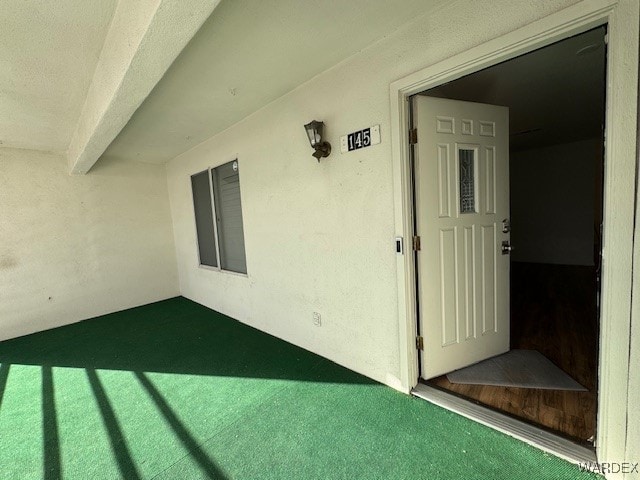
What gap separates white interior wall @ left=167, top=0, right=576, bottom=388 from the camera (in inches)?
66.9

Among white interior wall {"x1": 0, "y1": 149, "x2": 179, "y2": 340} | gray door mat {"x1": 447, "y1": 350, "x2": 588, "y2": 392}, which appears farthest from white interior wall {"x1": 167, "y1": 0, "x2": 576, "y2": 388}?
white interior wall {"x1": 0, "y1": 149, "x2": 179, "y2": 340}

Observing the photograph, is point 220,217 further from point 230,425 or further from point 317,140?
point 230,425

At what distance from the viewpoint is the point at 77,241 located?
416 cm

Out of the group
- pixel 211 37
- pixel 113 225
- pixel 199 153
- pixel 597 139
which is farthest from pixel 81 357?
pixel 597 139

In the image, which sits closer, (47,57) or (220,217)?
(47,57)

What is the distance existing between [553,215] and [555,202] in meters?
0.26

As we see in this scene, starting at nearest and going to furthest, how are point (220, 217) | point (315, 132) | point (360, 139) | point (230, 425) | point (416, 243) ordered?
1. point (230, 425)
2. point (416, 243)
3. point (360, 139)
4. point (315, 132)
5. point (220, 217)

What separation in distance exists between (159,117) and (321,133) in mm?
1803

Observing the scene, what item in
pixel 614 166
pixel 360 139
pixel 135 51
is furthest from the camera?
pixel 360 139

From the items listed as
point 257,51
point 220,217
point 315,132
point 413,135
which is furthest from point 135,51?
point 220,217

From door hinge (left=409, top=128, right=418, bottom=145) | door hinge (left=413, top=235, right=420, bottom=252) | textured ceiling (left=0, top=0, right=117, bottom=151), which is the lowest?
door hinge (left=413, top=235, right=420, bottom=252)

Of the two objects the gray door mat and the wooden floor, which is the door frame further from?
the gray door mat

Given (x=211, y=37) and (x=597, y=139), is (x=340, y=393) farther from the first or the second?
(x=597, y=139)

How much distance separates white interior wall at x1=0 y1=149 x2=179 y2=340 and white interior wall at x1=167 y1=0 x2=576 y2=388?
2178 millimetres
